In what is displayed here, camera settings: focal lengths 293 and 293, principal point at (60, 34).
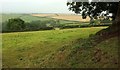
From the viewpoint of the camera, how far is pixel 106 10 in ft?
68.0

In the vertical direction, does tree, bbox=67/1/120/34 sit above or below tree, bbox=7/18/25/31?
above

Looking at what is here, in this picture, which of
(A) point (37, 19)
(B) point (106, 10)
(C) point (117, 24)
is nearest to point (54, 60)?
(C) point (117, 24)

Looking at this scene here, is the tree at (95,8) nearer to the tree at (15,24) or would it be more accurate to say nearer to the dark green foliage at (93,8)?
the dark green foliage at (93,8)

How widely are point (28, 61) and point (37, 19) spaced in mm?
32089

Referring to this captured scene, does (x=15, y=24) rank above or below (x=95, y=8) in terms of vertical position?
below

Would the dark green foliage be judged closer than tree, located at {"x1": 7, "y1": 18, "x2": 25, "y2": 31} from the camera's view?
Yes

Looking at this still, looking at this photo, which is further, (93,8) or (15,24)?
(15,24)

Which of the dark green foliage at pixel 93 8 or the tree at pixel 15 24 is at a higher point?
the dark green foliage at pixel 93 8

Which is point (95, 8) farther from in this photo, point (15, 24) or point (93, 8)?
point (15, 24)

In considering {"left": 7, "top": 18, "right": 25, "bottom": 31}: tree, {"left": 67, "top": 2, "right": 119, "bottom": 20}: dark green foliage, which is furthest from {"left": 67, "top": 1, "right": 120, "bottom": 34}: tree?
{"left": 7, "top": 18, "right": 25, "bottom": 31}: tree

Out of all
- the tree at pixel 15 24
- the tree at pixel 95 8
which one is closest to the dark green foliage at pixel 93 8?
the tree at pixel 95 8

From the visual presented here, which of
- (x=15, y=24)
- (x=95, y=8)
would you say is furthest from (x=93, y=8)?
(x=15, y=24)

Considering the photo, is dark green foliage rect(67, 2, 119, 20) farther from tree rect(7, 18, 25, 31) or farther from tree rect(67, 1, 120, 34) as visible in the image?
tree rect(7, 18, 25, 31)

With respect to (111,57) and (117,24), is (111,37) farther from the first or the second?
(111,57)
